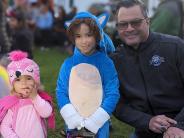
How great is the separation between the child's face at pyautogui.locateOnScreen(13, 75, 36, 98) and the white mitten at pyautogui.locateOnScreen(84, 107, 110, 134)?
1.57 ft

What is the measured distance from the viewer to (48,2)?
50.3 ft

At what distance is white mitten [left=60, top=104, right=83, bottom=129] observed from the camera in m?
3.26

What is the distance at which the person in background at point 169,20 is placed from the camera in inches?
231

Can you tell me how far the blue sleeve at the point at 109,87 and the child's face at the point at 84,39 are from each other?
0.19m


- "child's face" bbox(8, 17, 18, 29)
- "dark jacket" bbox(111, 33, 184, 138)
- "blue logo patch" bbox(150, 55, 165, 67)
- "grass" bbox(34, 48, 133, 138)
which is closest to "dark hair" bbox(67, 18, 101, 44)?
"dark jacket" bbox(111, 33, 184, 138)

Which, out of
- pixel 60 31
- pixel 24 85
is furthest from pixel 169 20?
pixel 60 31

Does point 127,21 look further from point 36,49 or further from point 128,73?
point 36,49

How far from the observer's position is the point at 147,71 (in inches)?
134

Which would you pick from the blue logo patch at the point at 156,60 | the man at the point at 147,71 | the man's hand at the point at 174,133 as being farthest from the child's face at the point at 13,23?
the man's hand at the point at 174,133

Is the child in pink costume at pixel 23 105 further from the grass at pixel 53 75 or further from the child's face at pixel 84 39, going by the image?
the grass at pixel 53 75

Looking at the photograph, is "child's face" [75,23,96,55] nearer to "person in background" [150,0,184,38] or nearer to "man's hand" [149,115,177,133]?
"man's hand" [149,115,177,133]

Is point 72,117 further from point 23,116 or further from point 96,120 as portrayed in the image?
point 23,116

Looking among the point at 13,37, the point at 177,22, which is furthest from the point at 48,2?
the point at 177,22

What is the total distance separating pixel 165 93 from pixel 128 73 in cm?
33
